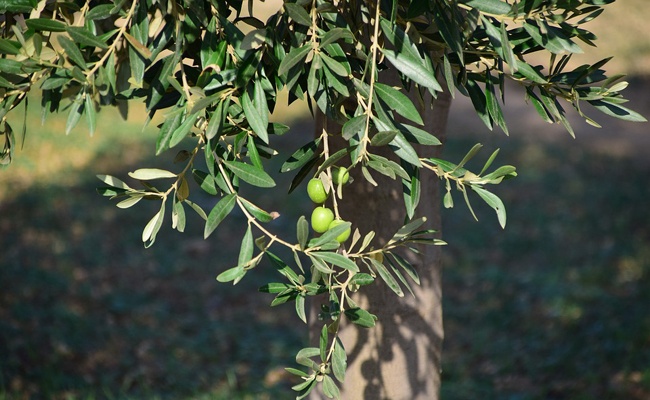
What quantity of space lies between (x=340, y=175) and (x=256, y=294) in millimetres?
4420

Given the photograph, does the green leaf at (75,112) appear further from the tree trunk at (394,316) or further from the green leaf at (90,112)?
the tree trunk at (394,316)

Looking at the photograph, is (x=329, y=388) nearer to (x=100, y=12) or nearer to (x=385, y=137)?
(x=385, y=137)

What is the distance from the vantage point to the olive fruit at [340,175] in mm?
1332

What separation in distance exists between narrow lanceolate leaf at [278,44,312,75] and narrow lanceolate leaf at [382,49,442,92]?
16 cm

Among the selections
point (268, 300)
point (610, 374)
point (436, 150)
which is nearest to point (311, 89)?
point (436, 150)

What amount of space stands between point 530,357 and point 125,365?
8.31ft

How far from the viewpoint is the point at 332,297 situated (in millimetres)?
1390

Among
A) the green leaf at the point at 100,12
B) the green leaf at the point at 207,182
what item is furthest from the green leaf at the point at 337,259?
the green leaf at the point at 100,12

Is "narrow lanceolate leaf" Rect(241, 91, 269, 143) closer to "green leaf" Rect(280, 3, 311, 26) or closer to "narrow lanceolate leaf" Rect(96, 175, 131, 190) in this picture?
"green leaf" Rect(280, 3, 311, 26)

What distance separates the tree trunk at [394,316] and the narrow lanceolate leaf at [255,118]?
750 mm

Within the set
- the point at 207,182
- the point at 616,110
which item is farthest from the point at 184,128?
the point at 616,110

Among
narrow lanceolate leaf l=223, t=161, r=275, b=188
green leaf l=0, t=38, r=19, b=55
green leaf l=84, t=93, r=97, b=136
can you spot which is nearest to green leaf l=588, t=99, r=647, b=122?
narrow lanceolate leaf l=223, t=161, r=275, b=188

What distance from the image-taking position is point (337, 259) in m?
1.28

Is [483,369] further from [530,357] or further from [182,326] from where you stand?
[182,326]
